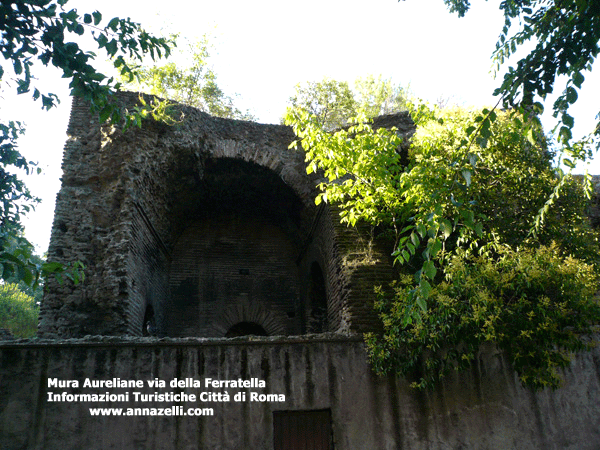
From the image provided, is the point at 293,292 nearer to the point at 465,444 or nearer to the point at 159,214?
the point at 159,214

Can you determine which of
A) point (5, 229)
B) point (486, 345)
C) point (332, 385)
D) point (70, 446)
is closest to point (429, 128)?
point (486, 345)

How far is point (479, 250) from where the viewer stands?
17.7 feet

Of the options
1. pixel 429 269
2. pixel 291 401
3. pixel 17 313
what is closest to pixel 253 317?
pixel 291 401

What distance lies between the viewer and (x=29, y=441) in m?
4.81

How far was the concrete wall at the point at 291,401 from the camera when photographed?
16.2 feet

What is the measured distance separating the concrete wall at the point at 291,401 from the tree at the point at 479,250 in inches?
13.5

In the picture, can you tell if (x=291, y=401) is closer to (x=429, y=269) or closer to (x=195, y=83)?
(x=429, y=269)

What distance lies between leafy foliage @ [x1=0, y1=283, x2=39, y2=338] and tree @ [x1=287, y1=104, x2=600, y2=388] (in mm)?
15578

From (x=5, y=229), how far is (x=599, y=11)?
38.4 feet

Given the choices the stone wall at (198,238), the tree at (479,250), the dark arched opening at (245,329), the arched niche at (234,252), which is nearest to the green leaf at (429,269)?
the tree at (479,250)

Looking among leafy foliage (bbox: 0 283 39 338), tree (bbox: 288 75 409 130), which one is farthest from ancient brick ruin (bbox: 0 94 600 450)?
leafy foliage (bbox: 0 283 39 338)

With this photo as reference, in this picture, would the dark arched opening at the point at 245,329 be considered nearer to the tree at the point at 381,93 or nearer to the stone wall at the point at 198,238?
the stone wall at the point at 198,238

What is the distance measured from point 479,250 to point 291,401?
2.70 metres

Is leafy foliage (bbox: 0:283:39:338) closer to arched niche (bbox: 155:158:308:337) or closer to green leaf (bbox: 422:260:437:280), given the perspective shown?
arched niche (bbox: 155:158:308:337)
